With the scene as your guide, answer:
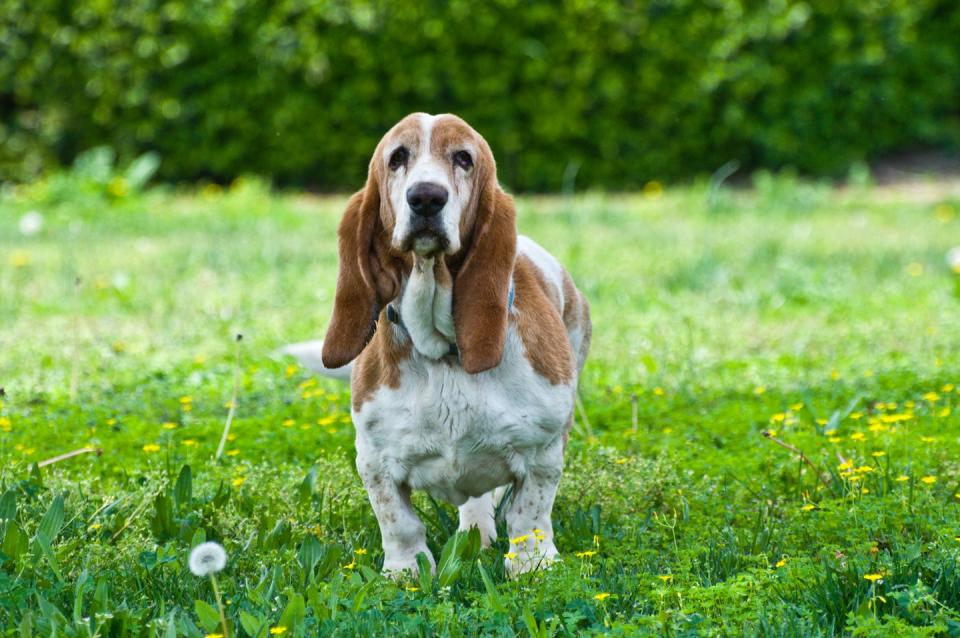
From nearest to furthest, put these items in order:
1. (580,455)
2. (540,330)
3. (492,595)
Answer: (492,595)
(540,330)
(580,455)

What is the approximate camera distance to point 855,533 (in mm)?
3469

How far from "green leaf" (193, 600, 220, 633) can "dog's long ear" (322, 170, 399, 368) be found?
0.87 m

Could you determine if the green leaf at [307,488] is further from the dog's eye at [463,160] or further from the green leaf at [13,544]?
the dog's eye at [463,160]

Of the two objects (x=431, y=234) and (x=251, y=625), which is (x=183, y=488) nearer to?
(x=251, y=625)

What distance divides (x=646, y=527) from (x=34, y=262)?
6165 millimetres

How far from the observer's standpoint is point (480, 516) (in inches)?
154

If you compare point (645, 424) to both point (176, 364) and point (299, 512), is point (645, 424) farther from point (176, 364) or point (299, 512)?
point (176, 364)

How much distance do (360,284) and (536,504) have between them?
0.81m

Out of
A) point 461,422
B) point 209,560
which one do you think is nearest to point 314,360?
point 461,422

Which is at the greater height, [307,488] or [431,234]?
[431,234]

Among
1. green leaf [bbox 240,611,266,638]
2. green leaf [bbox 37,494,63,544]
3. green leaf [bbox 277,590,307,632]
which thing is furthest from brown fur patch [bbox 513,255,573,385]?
green leaf [bbox 37,494,63,544]

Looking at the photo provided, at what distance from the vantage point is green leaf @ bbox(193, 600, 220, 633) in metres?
3.00

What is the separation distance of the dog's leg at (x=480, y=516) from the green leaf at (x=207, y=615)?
3.43 ft

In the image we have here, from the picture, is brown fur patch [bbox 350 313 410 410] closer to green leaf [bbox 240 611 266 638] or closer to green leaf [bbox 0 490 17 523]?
green leaf [bbox 240 611 266 638]
